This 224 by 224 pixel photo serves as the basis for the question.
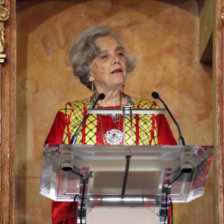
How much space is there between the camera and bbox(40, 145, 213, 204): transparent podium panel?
12.7 feet

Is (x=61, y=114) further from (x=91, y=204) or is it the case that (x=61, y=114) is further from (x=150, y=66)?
(x=91, y=204)

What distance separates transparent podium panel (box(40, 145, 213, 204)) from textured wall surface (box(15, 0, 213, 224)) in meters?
2.07

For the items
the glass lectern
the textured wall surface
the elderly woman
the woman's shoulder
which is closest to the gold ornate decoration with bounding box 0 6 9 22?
the textured wall surface

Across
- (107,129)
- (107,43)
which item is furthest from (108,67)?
(107,129)

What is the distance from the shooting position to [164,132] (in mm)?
5793

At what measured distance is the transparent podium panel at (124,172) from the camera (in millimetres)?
3863

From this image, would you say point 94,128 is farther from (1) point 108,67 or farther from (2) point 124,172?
(2) point 124,172

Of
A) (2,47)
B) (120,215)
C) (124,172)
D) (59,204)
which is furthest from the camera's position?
(2,47)

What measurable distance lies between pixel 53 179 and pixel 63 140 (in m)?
1.80

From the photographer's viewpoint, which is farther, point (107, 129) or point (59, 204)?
point (107, 129)

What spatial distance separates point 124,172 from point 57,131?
195cm

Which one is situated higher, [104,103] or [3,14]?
[3,14]

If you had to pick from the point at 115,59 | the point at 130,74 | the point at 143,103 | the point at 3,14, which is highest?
the point at 3,14

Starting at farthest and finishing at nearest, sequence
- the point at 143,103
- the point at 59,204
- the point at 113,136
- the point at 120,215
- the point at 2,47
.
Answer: the point at 143,103 → the point at 113,136 → the point at 2,47 → the point at 59,204 → the point at 120,215
